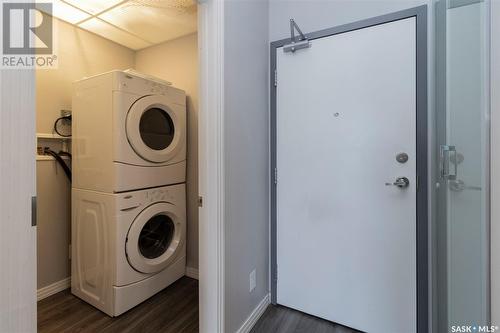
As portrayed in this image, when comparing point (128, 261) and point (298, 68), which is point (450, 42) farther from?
point (128, 261)

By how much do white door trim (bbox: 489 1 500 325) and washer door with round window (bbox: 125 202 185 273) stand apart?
1.82m

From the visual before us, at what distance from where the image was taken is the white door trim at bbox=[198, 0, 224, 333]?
1249 millimetres

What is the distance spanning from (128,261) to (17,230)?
127 centimetres

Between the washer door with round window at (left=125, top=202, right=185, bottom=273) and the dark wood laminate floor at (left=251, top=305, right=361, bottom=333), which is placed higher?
the washer door with round window at (left=125, top=202, right=185, bottom=273)

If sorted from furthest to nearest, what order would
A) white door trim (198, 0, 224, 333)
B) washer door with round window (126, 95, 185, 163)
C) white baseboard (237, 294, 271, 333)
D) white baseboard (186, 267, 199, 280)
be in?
1. white baseboard (186, 267, 199, 280)
2. washer door with round window (126, 95, 185, 163)
3. white baseboard (237, 294, 271, 333)
4. white door trim (198, 0, 224, 333)

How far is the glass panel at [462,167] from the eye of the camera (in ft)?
2.31

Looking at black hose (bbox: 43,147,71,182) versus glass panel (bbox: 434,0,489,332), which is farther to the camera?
black hose (bbox: 43,147,71,182)

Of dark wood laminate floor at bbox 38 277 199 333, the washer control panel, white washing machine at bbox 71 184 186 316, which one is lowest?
dark wood laminate floor at bbox 38 277 199 333

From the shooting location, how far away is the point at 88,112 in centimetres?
179

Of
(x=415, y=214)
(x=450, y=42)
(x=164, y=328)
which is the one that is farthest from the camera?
(x=164, y=328)

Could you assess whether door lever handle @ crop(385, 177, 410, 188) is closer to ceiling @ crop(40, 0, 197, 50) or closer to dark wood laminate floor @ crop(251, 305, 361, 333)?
dark wood laminate floor @ crop(251, 305, 361, 333)

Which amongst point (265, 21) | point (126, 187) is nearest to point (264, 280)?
point (126, 187)

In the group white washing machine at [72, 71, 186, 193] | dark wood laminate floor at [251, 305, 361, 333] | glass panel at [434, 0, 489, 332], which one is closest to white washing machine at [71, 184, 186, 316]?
white washing machine at [72, 71, 186, 193]

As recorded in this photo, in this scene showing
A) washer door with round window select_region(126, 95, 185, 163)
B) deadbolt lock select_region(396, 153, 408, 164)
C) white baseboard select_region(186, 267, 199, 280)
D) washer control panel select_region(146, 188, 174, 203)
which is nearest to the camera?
deadbolt lock select_region(396, 153, 408, 164)
